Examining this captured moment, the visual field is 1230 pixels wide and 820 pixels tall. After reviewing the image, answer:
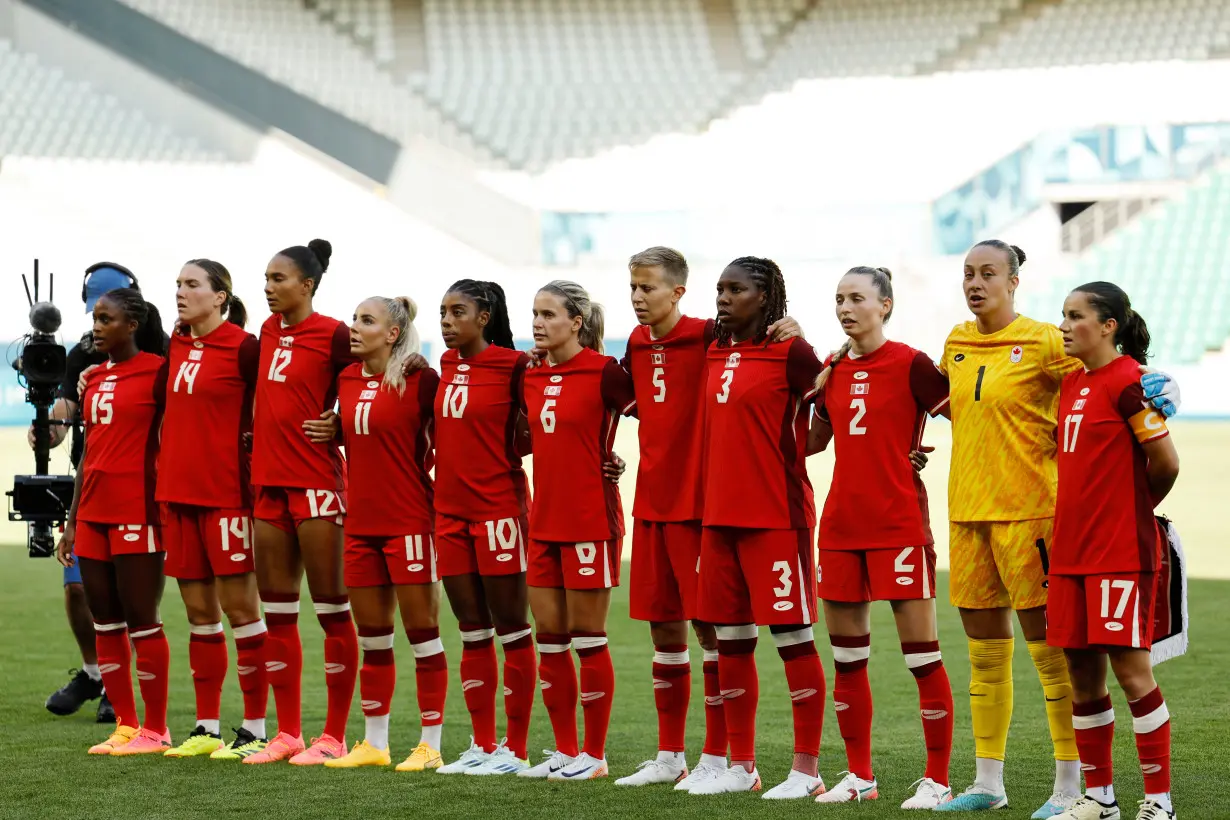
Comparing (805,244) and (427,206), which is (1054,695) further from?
(427,206)

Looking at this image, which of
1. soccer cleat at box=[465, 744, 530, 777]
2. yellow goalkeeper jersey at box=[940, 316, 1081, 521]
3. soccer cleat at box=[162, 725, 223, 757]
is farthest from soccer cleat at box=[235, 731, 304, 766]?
yellow goalkeeper jersey at box=[940, 316, 1081, 521]

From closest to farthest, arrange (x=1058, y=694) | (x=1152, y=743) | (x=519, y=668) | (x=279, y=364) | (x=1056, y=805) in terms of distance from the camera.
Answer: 1. (x=1152, y=743)
2. (x=1056, y=805)
3. (x=1058, y=694)
4. (x=519, y=668)
5. (x=279, y=364)

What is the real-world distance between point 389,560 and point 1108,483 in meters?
2.82

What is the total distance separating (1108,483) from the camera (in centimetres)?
532

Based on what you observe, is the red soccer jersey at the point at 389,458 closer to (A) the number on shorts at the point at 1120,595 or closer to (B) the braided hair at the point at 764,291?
(B) the braided hair at the point at 764,291

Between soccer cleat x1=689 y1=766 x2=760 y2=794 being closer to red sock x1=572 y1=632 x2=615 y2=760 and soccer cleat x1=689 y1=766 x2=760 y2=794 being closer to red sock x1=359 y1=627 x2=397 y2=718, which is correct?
red sock x1=572 y1=632 x2=615 y2=760

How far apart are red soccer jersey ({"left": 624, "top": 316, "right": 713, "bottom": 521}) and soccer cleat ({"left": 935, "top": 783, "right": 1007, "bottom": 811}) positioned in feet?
4.41

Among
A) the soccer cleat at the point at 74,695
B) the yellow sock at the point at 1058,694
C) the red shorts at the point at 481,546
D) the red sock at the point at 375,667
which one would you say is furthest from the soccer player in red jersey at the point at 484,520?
the soccer cleat at the point at 74,695

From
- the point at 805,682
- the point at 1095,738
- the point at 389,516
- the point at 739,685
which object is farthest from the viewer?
the point at 389,516

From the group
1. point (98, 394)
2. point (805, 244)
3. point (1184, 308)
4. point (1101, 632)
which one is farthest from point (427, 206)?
point (1101, 632)

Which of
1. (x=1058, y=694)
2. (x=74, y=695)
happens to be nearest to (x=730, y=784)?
(x=1058, y=694)

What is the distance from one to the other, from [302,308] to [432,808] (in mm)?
2188

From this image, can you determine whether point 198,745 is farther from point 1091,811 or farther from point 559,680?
point 1091,811

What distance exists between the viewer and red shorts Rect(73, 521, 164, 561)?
279 inches
